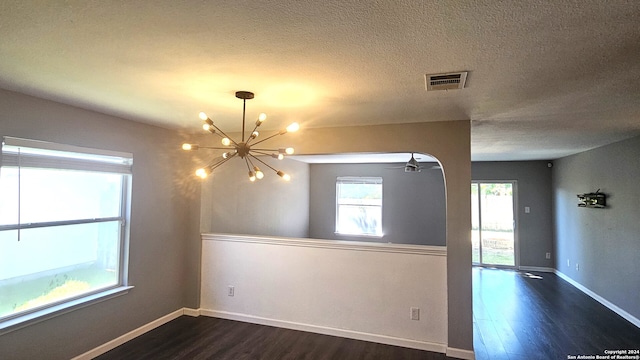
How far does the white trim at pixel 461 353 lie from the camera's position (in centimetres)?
317

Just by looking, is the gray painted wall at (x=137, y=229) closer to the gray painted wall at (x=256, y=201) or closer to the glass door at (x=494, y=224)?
the gray painted wall at (x=256, y=201)

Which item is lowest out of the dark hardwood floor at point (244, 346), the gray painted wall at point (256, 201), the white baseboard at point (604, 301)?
the dark hardwood floor at point (244, 346)

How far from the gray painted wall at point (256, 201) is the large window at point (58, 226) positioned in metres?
1.12

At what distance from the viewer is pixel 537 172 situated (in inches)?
272

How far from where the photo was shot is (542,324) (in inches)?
159

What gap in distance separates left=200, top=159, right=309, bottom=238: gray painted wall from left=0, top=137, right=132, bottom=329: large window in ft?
3.69

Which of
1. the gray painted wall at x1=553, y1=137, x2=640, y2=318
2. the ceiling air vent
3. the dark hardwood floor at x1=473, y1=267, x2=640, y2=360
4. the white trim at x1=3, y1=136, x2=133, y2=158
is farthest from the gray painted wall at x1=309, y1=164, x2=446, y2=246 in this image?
the ceiling air vent

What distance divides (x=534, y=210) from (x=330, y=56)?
6.92 meters

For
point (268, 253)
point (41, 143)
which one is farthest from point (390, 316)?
point (41, 143)

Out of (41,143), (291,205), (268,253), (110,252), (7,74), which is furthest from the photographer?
(291,205)

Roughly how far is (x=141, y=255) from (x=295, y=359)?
2.05 metres

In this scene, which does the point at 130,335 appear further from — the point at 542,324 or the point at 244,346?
the point at 542,324

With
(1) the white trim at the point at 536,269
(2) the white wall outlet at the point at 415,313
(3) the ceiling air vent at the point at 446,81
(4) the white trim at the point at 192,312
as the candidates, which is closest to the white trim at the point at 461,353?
(2) the white wall outlet at the point at 415,313

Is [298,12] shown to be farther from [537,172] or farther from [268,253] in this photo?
[537,172]
